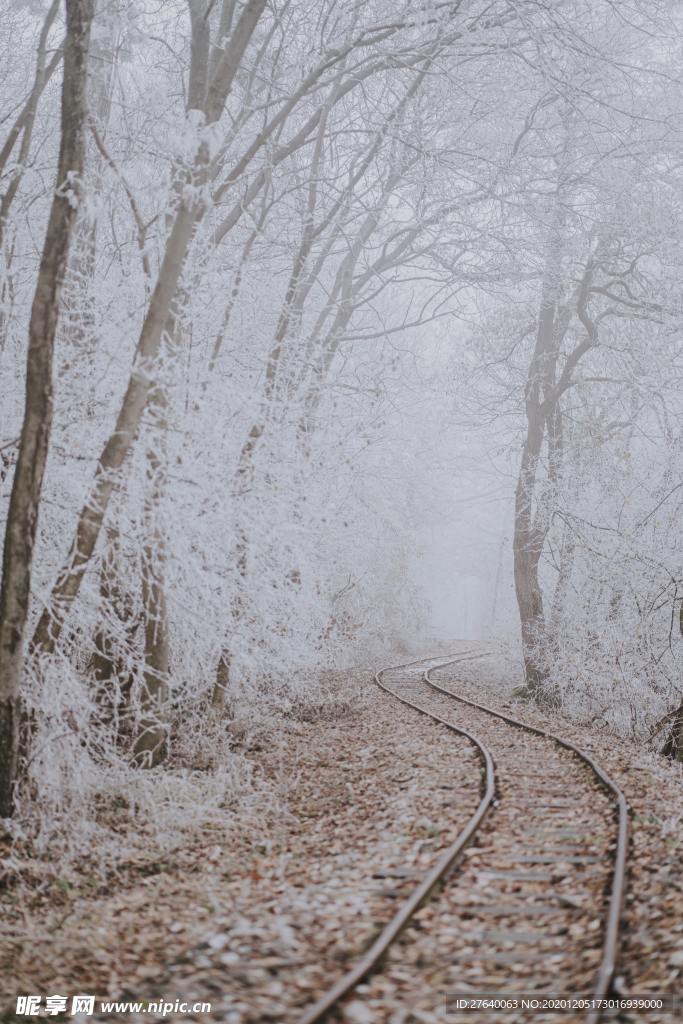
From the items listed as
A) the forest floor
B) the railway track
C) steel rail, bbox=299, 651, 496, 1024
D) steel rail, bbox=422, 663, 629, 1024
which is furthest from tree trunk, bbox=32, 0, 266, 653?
steel rail, bbox=422, 663, 629, 1024

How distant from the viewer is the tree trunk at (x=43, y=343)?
22.9ft

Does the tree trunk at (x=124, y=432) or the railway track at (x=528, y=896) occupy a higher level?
the tree trunk at (x=124, y=432)

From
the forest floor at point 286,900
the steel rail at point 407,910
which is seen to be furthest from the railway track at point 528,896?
the forest floor at point 286,900

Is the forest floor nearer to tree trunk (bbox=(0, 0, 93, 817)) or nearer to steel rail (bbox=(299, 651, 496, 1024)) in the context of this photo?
steel rail (bbox=(299, 651, 496, 1024))

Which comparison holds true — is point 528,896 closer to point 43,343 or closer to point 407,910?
point 407,910

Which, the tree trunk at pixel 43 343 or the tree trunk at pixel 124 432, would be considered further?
the tree trunk at pixel 124 432

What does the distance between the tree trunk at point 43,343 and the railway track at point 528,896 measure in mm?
4051

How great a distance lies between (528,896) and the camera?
234 inches

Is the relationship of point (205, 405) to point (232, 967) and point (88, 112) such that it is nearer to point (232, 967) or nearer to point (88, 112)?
point (88, 112)

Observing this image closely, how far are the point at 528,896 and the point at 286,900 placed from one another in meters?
1.73

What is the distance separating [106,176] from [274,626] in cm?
593

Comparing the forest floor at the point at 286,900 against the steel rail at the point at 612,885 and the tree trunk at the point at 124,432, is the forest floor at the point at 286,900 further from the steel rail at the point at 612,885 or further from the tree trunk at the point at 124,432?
the tree trunk at the point at 124,432

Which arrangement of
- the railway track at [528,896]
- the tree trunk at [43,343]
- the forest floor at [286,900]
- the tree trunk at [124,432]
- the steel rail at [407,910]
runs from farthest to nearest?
1. the tree trunk at [124,432]
2. the tree trunk at [43,343]
3. the forest floor at [286,900]
4. the railway track at [528,896]
5. the steel rail at [407,910]

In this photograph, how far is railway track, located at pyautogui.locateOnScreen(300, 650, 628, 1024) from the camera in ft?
15.2
